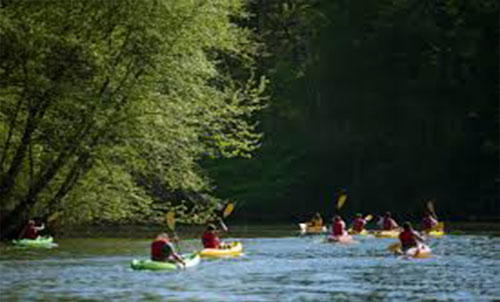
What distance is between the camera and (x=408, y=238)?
1655 inches

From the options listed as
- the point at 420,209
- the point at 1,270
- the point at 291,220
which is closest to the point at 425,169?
the point at 420,209

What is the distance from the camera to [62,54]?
4456 centimetres

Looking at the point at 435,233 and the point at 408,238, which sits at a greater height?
the point at 435,233

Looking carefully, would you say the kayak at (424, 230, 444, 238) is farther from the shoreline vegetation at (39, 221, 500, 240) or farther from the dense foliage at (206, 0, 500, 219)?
the dense foliage at (206, 0, 500, 219)

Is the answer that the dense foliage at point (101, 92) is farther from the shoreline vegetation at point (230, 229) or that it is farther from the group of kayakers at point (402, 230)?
the shoreline vegetation at point (230, 229)

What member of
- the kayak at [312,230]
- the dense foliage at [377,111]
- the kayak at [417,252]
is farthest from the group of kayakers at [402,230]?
the dense foliage at [377,111]

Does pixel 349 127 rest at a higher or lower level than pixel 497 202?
higher

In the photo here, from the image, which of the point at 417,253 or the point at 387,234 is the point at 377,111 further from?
the point at 417,253

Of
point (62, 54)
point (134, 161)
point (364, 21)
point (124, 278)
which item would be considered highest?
point (364, 21)

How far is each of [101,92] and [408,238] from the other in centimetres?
1200

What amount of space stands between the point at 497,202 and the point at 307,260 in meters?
37.3

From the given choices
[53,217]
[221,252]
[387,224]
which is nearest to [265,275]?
[221,252]

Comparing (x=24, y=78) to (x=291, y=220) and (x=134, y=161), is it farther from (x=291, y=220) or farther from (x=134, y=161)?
(x=291, y=220)

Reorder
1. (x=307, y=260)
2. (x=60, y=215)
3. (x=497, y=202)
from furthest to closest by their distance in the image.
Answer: (x=497, y=202), (x=60, y=215), (x=307, y=260)
